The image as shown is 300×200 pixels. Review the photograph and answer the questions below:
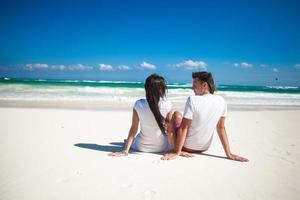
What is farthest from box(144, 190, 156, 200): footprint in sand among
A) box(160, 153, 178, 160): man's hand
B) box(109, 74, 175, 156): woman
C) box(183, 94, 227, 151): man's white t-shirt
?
box(183, 94, 227, 151): man's white t-shirt

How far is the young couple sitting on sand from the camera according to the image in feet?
11.6

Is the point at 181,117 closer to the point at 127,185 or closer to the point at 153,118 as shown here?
the point at 153,118

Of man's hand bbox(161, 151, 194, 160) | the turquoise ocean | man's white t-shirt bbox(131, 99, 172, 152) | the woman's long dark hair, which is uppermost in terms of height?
the woman's long dark hair

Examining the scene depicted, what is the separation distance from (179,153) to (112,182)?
4.11 feet

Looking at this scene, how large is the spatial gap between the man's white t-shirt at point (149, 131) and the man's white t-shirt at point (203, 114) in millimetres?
321

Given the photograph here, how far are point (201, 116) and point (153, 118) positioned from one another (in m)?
0.68

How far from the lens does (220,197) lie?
8.48ft

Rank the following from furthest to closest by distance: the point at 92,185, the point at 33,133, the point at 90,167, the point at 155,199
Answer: the point at 33,133 < the point at 90,167 < the point at 92,185 < the point at 155,199

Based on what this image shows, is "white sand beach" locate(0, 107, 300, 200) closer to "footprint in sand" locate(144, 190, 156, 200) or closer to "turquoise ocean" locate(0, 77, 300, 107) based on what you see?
"footprint in sand" locate(144, 190, 156, 200)

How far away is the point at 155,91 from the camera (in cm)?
351

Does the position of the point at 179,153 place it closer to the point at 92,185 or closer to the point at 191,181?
the point at 191,181

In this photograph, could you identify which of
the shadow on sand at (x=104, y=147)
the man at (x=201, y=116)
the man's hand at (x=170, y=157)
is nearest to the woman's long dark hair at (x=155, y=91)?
the man at (x=201, y=116)

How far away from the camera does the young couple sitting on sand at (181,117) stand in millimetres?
3545

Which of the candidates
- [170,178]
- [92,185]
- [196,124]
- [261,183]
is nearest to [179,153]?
[196,124]
